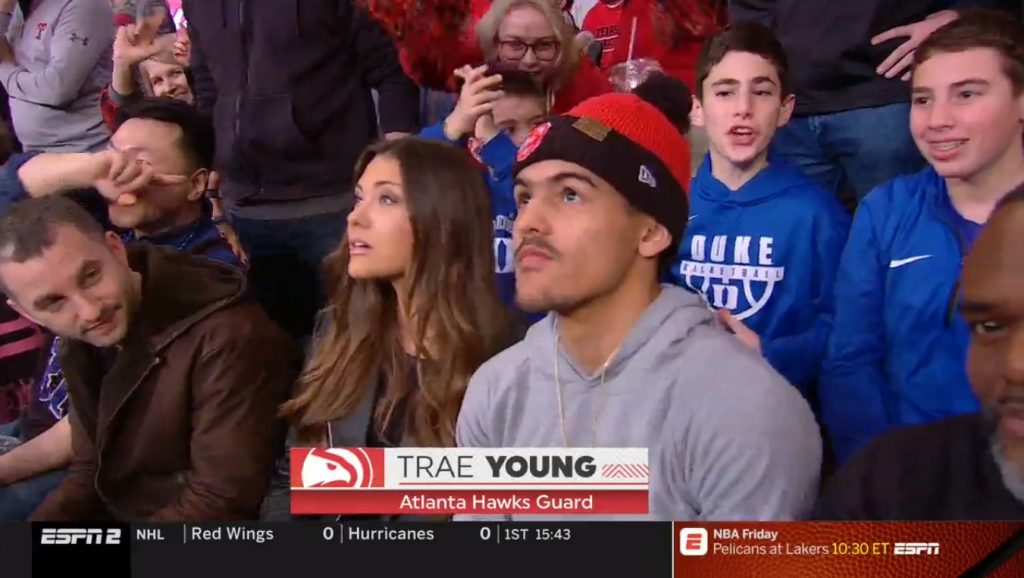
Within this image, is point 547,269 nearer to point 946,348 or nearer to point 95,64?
point 946,348

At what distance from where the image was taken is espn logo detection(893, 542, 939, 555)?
1.39m

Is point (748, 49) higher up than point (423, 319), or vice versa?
point (748, 49)

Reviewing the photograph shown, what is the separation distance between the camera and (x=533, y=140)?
4.42 ft

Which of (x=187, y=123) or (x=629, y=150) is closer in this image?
(x=629, y=150)

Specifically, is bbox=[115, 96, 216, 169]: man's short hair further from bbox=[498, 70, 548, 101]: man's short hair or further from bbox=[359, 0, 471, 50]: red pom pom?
bbox=[498, 70, 548, 101]: man's short hair

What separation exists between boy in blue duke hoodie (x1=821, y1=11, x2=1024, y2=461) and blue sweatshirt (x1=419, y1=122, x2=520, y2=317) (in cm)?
41

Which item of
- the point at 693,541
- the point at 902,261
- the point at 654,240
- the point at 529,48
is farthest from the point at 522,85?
the point at 693,541

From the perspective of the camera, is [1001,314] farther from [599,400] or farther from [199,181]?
[199,181]

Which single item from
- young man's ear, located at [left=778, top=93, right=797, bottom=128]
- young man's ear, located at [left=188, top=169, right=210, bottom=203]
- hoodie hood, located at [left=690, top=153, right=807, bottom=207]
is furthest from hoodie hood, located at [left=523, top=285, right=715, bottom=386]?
young man's ear, located at [left=188, top=169, right=210, bottom=203]

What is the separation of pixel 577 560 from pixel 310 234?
1.83 ft

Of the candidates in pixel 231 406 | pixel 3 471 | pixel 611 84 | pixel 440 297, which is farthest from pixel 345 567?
pixel 611 84

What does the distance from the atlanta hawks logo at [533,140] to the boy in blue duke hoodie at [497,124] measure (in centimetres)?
3

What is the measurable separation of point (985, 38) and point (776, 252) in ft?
1.12

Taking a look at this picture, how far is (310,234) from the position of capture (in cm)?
146
